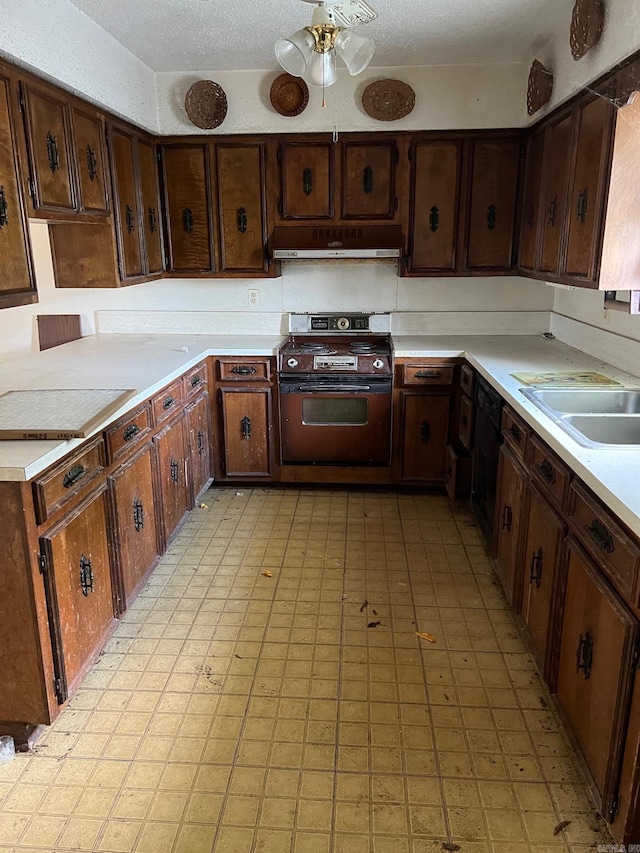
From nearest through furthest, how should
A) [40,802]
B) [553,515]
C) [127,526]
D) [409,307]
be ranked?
[40,802], [553,515], [127,526], [409,307]

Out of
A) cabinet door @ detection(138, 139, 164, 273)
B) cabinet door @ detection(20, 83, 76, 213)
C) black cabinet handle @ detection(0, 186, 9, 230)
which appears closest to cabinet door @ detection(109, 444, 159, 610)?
black cabinet handle @ detection(0, 186, 9, 230)

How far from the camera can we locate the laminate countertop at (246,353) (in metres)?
1.70

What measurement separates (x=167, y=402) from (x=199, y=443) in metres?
0.64

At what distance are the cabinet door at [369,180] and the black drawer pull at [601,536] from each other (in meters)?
2.53

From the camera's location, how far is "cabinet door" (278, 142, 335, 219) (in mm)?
3652

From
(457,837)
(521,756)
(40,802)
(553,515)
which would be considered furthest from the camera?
(553,515)

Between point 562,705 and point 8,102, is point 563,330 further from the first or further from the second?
point 8,102

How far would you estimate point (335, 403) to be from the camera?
3.73 m

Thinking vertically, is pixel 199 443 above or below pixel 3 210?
below

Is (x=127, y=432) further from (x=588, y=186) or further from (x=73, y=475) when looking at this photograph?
(x=588, y=186)

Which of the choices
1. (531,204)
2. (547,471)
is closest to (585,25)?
(531,204)

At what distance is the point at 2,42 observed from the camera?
217cm

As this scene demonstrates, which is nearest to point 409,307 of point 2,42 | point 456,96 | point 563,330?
point 563,330

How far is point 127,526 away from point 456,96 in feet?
9.71
